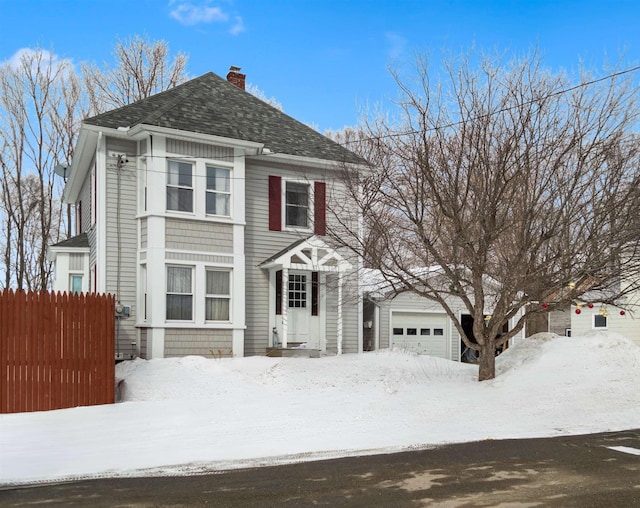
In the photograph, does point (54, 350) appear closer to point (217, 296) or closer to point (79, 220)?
point (217, 296)

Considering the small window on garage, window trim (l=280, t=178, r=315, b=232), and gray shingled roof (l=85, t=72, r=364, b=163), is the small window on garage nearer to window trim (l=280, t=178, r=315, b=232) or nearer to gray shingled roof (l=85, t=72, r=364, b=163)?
gray shingled roof (l=85, t=72, r=364, b=163)

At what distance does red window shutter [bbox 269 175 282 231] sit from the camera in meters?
17.8

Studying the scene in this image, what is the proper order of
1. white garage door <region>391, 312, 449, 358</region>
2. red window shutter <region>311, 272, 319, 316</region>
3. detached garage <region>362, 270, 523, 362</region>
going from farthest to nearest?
white garage door <region>391, 312, 449, 358</region>, detached garage <region>362, 270, 523, 362</region>, red window shutter <region>311, 272, 319, 316</region>

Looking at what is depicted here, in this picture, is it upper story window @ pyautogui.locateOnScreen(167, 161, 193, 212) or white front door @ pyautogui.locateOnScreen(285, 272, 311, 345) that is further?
white front door @ pyautogui.locateOnScreen(285, 272, 311, 345)

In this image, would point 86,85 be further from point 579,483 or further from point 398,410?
point 579,483

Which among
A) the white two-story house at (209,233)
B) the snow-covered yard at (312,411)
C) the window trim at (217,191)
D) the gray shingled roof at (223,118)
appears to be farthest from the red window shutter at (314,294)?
the gray shingled roof at (223,118)

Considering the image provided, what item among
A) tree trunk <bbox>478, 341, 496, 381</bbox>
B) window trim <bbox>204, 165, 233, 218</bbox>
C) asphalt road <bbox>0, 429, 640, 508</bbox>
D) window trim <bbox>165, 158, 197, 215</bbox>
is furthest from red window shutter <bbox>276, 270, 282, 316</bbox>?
asphalt road <bbox>0, 429, 640, 508</bbox>

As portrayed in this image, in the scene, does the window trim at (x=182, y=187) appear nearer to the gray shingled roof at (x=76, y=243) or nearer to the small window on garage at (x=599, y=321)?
the gray shingled roof at (x=76, y=243)

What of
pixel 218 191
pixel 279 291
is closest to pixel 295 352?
pixel 279 291

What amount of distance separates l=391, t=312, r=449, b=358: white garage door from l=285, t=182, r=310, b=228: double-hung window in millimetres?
5097

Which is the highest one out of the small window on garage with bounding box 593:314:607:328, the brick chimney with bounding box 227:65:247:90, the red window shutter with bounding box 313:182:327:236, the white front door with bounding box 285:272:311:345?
the brick chimney with bounding box 227:65:247:90

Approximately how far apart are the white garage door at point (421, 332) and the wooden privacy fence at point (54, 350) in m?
11.1

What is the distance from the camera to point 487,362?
521 inches

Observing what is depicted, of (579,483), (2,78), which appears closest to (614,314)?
(579,483)
